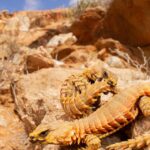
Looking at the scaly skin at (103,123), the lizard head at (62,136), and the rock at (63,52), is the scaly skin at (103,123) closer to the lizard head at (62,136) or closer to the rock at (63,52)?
the lizard head at (62,136)

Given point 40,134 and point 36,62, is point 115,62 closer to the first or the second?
point 36,62

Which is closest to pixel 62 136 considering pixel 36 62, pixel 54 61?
pixel 36 62

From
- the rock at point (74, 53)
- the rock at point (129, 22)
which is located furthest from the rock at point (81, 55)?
the rock at point (129, 22)

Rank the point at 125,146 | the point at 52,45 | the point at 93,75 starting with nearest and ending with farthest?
the point at 125,146, the point at 93,75, the point at 52,45

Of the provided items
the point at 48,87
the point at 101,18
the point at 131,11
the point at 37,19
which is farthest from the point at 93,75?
the point at 37,19

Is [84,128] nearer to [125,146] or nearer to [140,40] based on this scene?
[125,146]

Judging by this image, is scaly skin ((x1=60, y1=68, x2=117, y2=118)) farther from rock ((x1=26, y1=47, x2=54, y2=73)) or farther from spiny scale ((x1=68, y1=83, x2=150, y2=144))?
rock ((x1=26, y1=47, x2=54, y2=73))
